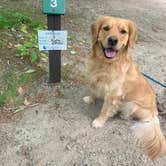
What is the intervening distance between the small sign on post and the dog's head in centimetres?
49

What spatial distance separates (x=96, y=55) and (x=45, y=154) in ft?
3.56

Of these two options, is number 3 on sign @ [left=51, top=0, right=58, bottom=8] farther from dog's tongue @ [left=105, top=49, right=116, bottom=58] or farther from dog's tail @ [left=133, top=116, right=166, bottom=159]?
dog's tail @ [left=133, top=116, right=166, bottom=159]

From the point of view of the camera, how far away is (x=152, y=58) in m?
4.89

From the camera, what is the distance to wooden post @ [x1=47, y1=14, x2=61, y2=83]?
3.37 meters

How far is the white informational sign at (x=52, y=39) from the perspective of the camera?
342 centimetres

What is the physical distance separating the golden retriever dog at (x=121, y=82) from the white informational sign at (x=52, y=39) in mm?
456

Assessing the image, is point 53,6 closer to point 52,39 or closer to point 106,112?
point 52,39

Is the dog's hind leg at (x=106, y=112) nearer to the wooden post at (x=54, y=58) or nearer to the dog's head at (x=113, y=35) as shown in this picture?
the dog's head at (x=113, y=35)

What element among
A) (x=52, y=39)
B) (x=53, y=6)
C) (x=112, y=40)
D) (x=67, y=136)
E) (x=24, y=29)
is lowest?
(x=67, y=136)

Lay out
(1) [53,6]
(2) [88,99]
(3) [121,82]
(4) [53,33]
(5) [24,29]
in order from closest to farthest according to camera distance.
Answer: (3) [121,82]
(1) [53,6]
(4) [53,33]
(2) [88,99]
(5) [24,29]

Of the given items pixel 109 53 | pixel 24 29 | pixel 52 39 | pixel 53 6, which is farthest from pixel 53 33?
pixel 24 29

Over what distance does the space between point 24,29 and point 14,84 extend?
129 cm

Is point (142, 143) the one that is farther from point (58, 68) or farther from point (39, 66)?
point (39, 66)

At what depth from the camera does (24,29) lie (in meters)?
4.69
